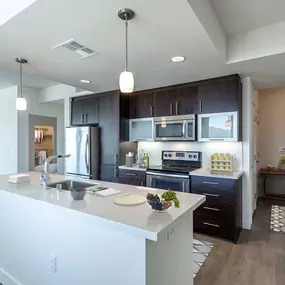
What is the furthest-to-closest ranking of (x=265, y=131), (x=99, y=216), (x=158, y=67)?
(x=265, y=131) → (x=158, y=67) → (x=99, y=216)

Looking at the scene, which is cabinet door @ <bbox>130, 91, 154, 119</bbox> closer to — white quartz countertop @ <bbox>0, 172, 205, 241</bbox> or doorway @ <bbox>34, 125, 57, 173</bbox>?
white quartz countertop @ <bbox>0, 172, 205, 241</bbox>

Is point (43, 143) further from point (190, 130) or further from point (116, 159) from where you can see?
point (190, 130)

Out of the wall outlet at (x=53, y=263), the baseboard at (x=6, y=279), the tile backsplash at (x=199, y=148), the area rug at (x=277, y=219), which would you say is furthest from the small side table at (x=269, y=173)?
the baseboard at (x=6, y=279)

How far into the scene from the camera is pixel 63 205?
Result: 5.01ft

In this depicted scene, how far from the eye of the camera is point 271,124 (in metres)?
5.25

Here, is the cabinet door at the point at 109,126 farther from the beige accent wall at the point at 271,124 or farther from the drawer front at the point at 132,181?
the beige accent wall at the point at 271,124

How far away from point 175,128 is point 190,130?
0.92 feet

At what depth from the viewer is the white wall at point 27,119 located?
5027 millimetres

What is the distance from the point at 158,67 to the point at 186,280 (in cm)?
237

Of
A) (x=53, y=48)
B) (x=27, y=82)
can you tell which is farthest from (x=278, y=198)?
(x=27, y=82)

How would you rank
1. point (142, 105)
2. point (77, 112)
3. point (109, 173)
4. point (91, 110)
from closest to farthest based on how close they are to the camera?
point (142, 105)
point (109, 173)
point (91, 110)
point (77, 112)

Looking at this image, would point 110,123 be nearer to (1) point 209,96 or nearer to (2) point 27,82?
(1) point 209,96

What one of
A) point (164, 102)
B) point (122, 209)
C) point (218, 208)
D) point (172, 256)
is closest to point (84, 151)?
point (164, 102)

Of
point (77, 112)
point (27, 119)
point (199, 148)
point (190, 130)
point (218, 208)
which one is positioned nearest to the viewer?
point (218, 208)
